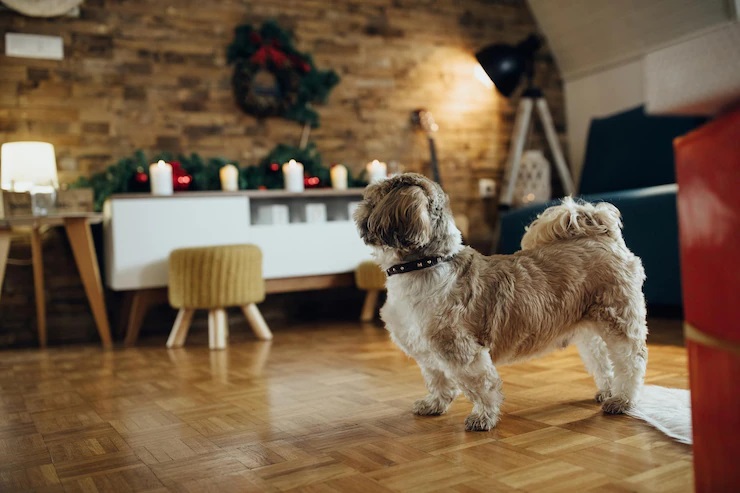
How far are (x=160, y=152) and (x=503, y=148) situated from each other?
2475 mm

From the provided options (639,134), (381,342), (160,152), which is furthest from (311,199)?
(639,134)

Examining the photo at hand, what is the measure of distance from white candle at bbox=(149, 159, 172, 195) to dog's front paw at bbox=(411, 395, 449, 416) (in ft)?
7.09

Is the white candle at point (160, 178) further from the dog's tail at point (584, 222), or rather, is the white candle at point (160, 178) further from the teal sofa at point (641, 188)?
the dog's tail at point (584, 222)

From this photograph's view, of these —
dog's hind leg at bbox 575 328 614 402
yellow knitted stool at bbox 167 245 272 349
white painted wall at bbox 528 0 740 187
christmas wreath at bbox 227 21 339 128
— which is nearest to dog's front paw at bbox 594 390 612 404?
dog's hind leg at bbox 575 328 614 402

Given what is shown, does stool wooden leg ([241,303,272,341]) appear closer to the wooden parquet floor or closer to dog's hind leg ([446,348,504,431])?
the wooden parquet floor

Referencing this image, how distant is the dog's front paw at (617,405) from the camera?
1.71 m

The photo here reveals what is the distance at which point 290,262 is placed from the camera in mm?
3812

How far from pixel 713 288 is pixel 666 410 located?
0.82 m

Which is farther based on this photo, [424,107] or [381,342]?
[424,107]

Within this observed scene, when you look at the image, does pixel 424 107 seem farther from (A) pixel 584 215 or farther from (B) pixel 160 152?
(A) pixel 584 215

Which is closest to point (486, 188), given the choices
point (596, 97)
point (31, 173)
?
point (596, 97)

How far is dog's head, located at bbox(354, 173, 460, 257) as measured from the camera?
1.57m

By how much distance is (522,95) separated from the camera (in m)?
4.90

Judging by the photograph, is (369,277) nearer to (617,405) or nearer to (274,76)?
(274,76)
